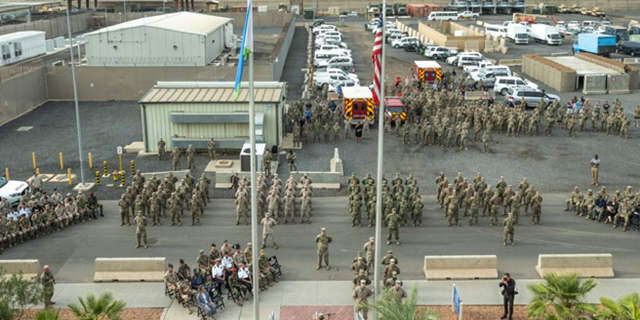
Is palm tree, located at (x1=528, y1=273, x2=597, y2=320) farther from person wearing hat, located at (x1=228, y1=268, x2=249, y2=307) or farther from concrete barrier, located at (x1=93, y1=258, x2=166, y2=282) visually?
concrete barrier, located at (x1=93, y1=258, x2=166, y2=282)

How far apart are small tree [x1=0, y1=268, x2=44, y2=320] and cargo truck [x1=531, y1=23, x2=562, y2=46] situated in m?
58.4

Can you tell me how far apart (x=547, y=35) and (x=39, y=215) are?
2133 inches

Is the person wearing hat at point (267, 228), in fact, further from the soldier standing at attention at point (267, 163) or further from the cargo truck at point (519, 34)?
the cargo truck at point (519, 34)

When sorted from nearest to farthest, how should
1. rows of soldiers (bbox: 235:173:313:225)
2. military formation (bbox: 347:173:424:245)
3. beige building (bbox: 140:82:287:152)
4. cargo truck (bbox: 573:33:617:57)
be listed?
military formation (bbox: 347:173:424:245) < rows of soldiers (bbox: 235:173:313:225) < beige building (bbox: 140:82:287:152) < cargo truck (bbox: 573:33:617:57)

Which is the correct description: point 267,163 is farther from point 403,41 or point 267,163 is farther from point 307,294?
point 403,41

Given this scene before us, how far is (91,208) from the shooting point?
24406 millimetres

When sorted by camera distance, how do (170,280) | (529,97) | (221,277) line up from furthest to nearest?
1. (529,97)
2. (221,277)
3. (170,280)

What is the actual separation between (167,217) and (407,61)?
35642mm

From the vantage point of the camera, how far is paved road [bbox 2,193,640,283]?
794 inches

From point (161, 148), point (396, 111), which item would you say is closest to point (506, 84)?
point (396, 111)

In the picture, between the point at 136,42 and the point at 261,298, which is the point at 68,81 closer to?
the point at 136,42

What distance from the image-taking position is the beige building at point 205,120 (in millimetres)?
31406

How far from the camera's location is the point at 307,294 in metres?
18.3

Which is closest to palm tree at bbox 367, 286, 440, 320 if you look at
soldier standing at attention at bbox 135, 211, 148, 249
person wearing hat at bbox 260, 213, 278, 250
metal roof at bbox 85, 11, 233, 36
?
person wearing hat at bbox 260, 213, 278, 250
